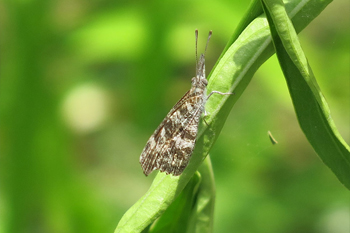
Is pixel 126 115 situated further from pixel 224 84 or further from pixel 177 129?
pixel 224 84

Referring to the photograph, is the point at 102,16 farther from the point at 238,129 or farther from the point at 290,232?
the point at 290,232

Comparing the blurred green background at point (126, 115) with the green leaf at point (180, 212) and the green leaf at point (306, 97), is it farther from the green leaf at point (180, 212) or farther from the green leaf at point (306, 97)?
the green leaf at point (306, 97)

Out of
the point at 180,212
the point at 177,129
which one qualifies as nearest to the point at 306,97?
the point at 180,212

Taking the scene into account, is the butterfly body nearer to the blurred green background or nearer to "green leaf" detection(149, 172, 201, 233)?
"green leaf" detection(149, 172, 201, 233)

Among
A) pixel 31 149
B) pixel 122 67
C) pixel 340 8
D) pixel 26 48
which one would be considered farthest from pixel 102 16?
pixel 340 8

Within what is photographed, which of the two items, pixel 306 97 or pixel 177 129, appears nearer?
pixel 306 97
